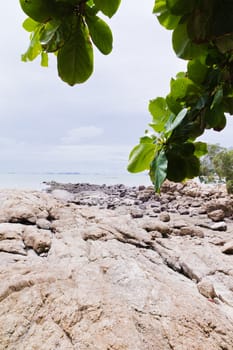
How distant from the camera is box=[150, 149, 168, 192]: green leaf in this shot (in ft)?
1.41

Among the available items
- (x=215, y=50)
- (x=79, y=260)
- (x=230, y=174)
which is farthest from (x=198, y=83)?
(x=230, y=174)

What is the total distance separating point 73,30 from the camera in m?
0.41

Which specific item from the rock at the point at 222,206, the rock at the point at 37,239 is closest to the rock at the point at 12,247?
the rock at the point at 37,239

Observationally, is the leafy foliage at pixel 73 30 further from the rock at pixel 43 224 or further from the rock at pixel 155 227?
the rock at pixel 155 227

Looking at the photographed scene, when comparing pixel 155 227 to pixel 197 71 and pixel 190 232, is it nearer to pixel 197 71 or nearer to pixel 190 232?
pixel 190 232

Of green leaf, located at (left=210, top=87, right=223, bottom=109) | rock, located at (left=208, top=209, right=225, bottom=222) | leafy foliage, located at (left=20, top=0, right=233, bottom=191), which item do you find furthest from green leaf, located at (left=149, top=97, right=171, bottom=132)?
rock, located at (left=208, top=209, right=225, bottom=222)

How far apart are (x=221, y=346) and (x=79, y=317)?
94 centimetres

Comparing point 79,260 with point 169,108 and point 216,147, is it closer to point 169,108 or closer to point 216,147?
point 169,108

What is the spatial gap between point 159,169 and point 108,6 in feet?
0.84

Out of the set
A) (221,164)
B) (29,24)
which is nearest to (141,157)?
(29,24)

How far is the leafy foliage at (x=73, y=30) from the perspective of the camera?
1.29 ft

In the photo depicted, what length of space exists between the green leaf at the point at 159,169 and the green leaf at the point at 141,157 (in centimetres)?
3

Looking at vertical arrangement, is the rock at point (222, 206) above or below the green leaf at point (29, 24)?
below

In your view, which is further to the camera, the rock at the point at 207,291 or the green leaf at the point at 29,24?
the rock at the point at 207,291
